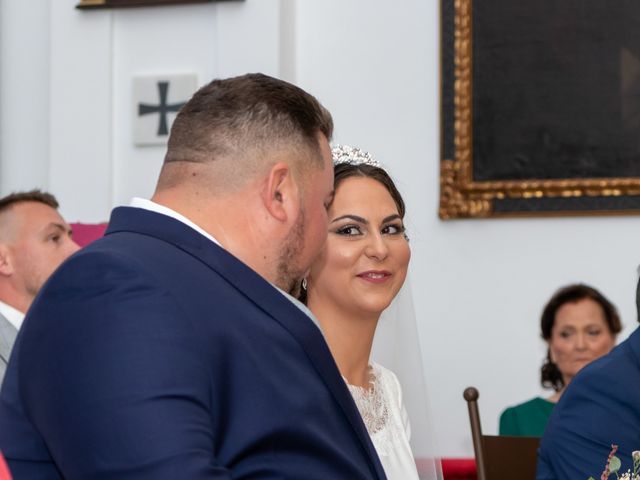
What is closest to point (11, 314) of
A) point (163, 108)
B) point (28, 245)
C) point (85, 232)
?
point (28, 245)

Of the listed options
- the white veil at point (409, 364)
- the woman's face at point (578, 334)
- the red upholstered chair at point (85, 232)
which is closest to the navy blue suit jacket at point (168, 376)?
the white veil at point (409, 364)

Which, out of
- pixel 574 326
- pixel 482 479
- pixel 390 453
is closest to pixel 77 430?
pixel 390 453

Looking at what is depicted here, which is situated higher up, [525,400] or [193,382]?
[193,382]

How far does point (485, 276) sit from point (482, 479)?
7.08 feet

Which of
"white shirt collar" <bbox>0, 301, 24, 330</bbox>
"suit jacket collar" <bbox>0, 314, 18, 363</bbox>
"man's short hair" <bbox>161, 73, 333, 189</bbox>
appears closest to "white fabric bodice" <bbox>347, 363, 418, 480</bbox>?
"man's short hair" <bbox>161, 73, 333, 189</bbox>

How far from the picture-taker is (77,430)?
161cm

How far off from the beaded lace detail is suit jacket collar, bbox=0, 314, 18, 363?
1.65 m

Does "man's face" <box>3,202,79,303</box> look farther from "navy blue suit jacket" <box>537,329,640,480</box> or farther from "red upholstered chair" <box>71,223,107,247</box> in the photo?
"navy blue suit jacket" <box>537,329,640,480</box>

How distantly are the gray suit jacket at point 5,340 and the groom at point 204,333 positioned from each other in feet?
8.96

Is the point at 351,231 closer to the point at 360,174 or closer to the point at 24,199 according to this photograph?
the point at 360,174

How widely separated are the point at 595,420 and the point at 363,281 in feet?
3.06

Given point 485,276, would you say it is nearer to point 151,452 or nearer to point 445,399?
point 445,399

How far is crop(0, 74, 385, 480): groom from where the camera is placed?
5.23 feet

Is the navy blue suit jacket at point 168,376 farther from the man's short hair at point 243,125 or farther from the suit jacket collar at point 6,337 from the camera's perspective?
the suit jacket collar at point 6,337
